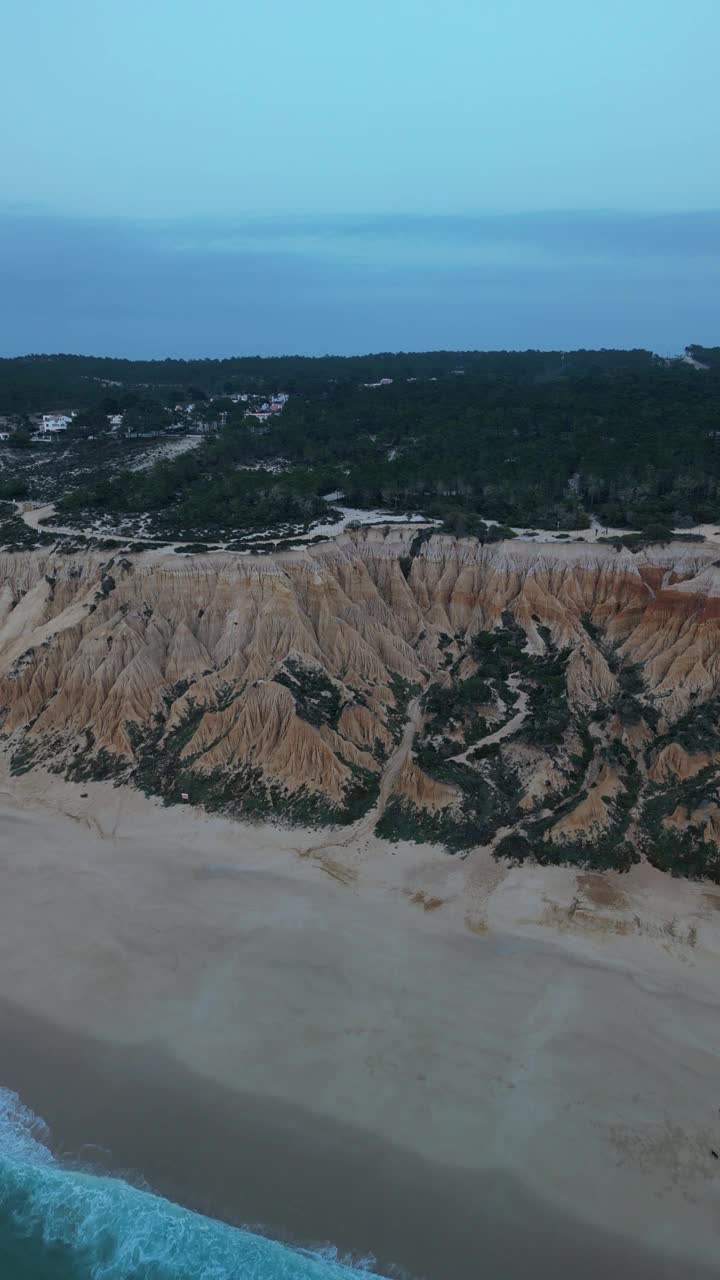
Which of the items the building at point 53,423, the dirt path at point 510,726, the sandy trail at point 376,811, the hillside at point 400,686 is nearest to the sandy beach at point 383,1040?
the sandy trail at point 376,811

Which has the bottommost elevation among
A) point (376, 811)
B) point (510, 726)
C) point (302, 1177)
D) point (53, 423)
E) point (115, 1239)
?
point (115, 1239)

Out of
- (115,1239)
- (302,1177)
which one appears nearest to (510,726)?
(302,1177)

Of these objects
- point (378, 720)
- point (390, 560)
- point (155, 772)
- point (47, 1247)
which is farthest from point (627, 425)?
point (47, 1247)

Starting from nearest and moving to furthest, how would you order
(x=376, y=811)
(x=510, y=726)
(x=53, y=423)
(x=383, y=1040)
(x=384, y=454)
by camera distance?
(x=383, y=1040), (x=376, y=811), (x=510, y=726), (x=384, y=454), (x=53, y=423)

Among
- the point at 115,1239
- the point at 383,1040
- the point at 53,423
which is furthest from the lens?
the point at 53,423

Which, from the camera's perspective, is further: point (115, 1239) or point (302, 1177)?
point (302, 1177)

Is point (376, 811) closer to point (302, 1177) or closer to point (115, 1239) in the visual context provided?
point (302, 1177)

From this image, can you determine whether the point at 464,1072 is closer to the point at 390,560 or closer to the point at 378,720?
the point at 378,720
